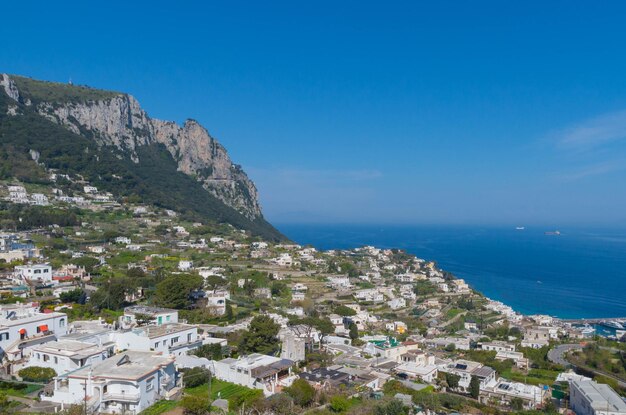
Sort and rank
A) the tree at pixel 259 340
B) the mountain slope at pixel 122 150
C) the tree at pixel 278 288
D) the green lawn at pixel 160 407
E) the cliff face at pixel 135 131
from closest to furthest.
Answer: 1. the green lawn at pixel 160 407
2. the tree at pixel 259 340
3. the tree at pixel 278 288
4. the mountain slope at pixel 122 150
5. the cliff face at pixel 135 131

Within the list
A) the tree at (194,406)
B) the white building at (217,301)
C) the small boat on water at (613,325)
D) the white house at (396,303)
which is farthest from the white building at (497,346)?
the small boat on water at (613,325)

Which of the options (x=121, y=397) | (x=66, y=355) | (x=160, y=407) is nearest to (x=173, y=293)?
(x=66, y=355)

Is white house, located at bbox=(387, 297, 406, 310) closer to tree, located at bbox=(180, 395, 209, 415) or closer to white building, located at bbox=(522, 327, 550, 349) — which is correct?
white building, located at bbox=(522, 327, 550, 349)

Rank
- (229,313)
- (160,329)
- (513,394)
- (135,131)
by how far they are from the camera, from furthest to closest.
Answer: (135,131) → (229,313) → (160,329) → (513,394)

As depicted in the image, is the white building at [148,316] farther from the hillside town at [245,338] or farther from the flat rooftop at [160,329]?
the flat rooftop at [160,329]

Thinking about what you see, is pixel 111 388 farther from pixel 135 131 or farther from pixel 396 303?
pixel 135 131
